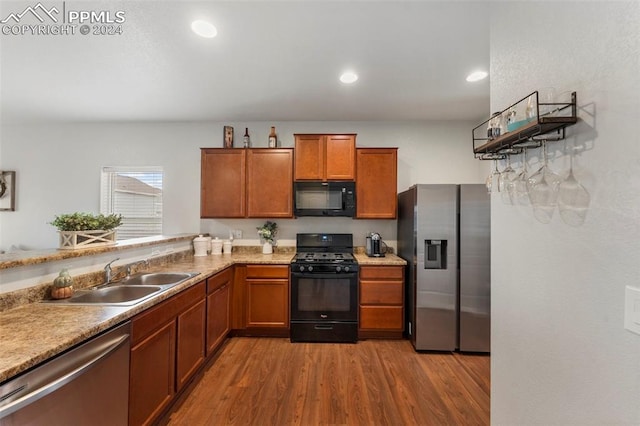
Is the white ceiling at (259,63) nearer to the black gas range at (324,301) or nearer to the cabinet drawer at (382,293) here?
the black gas range at (324,301)

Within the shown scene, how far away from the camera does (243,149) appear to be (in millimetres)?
3457

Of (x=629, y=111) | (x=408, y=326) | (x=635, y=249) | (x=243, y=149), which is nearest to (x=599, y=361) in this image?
(x=635, y=249)

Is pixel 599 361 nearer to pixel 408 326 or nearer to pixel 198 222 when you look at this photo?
pixel 408 326

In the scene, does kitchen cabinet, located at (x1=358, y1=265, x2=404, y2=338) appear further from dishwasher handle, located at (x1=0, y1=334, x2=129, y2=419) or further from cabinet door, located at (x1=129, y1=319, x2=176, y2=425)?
dishwasher handle, located at (x1=0, y1=334, x2=129, y2=419)

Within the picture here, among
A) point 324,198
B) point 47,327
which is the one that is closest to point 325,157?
point 324,198

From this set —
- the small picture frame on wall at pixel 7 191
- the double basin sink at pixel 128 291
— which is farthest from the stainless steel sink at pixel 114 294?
the small picture frame on wall at pixel 7 191

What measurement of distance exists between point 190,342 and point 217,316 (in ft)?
1.74

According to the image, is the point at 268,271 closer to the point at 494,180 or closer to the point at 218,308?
the point at 218,308

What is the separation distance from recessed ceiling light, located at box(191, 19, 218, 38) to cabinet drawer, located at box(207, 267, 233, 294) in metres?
2.03

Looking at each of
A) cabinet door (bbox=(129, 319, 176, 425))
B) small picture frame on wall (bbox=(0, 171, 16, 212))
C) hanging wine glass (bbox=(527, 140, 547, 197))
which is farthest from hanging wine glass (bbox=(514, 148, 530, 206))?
small picture frame on wall (bbox=(0, 171, 16, 212))

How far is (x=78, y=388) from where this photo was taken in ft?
3.84

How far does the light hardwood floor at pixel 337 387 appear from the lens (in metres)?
1.90

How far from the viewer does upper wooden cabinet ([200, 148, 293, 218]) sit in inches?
135

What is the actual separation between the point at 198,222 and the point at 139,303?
2.38 metres
